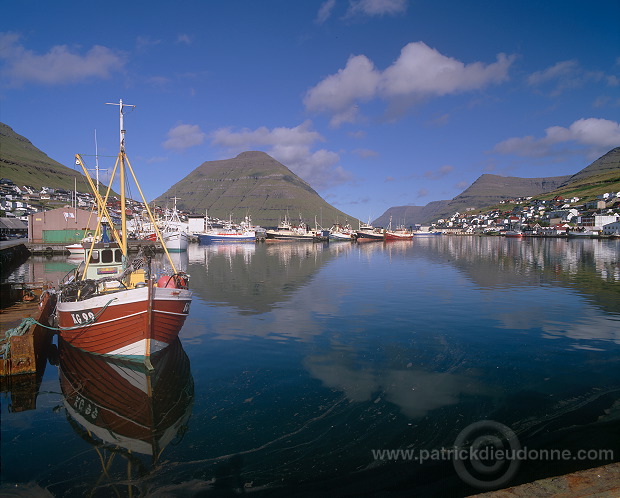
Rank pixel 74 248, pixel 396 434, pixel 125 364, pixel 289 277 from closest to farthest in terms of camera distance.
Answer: pixel 396 434 < pixel 125 364 < pixel 289 277 < pixel 74 248

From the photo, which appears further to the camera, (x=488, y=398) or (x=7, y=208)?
(x=7, y=208)

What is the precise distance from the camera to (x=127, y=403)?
13.0m

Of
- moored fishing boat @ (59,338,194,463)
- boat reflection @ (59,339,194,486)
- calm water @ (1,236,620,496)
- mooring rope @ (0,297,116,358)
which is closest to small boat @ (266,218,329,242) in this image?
calm water @ (1,236,620,496)

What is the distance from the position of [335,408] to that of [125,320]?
28.7 ft

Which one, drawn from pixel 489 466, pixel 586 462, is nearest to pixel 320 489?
pixel 489 466

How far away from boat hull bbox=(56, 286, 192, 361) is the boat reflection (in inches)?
28.0

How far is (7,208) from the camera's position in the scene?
524 ft

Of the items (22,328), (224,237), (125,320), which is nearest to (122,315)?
(125,320)

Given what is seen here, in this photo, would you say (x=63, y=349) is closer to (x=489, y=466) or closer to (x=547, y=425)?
(x=489, y=466)

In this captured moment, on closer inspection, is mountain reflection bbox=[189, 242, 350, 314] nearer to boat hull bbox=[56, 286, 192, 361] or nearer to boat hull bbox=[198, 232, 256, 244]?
boat hull bbox=[56, 286, 192, 361]

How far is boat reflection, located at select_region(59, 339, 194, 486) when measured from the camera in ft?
33.9

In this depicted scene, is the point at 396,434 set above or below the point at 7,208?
below

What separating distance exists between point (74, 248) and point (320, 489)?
3288 inches

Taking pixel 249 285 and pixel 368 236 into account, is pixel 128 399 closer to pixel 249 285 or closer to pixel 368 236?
pixel 249 285
